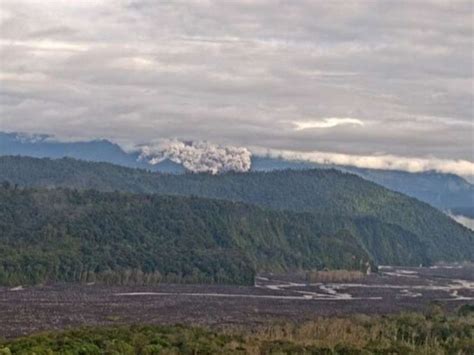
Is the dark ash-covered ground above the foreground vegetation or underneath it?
underneath

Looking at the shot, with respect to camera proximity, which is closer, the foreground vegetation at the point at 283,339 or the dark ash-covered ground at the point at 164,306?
the foreground vegetation at the point at 283,339

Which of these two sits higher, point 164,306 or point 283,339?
point 283,339

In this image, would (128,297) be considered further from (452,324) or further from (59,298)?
(452,324)

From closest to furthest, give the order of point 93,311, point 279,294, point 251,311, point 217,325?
point 217,325, point 93,311, point 251,311, point 279,294

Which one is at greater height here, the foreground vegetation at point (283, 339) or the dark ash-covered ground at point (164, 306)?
the foreground vegetation at point (283, 339)

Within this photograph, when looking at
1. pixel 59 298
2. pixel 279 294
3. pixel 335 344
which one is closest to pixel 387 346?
pixel 335 344

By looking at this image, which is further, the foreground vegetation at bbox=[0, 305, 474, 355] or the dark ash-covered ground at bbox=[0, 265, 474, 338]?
the dark ash-covered ground at bbox=[0, 265, 474, 338]

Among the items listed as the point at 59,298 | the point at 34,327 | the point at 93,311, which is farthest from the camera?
the point at 59,298

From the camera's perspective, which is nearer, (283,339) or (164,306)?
(283,339)
